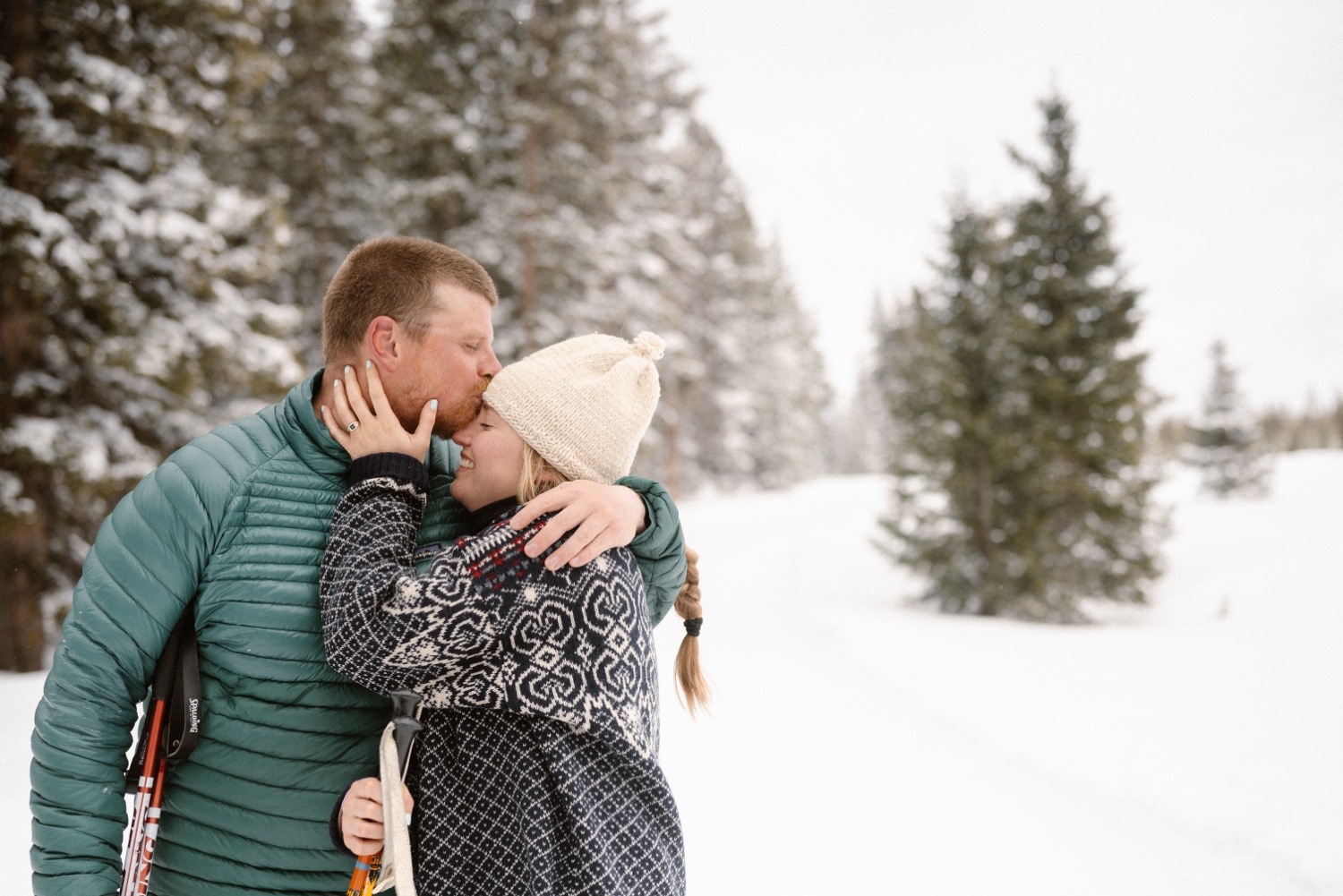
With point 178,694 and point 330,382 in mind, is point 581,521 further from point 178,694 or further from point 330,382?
point 178,694

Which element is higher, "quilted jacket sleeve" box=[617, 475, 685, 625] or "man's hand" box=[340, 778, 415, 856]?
"quilted jacket sleeve" box=[617, 475, 685, 625]

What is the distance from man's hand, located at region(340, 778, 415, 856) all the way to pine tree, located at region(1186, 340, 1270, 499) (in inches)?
1612

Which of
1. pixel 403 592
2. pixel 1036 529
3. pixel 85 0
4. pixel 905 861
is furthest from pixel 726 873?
pixel 1036 529

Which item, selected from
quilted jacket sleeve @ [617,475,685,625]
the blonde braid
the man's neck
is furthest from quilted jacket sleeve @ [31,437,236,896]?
the blonde braid

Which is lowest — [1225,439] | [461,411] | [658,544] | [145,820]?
[145,820]

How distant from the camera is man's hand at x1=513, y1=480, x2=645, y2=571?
1.73 m

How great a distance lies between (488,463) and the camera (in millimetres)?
2125

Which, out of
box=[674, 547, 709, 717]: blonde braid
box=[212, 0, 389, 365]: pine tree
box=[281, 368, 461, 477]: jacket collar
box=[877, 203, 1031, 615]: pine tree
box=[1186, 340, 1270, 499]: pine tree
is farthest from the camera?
box=[1186, 340, 1270, 499]: pine tree

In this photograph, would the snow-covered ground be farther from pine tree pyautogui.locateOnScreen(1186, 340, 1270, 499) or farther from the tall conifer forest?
pine tree pyautogui.locateOnScreen(1186, 340, 1270, 499)

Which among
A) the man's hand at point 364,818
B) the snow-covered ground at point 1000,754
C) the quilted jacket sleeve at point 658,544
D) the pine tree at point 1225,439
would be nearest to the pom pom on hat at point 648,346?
the quilted jacket sleeve at point 658,544

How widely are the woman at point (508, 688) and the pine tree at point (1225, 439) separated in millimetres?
40577

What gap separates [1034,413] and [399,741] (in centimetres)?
1477

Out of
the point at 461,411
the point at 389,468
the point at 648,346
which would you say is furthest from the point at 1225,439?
the point at 389,468

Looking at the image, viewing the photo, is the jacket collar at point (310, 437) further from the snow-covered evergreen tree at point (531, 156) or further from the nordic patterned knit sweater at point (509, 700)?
the snow-covered evergreen tree at point (531, 156)
